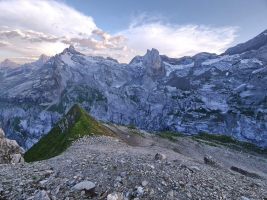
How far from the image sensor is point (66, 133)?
77375 mm

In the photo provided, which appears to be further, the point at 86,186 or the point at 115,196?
the point at 86,186

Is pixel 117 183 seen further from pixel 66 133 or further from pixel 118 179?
pixel 66 133

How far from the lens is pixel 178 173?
2756 centimetres

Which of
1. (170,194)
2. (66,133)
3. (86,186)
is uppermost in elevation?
(170,194)

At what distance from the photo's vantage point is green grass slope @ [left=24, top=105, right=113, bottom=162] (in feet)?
228

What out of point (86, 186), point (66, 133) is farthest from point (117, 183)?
point (66, 133)

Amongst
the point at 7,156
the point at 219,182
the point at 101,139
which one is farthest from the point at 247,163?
the point at 219,182

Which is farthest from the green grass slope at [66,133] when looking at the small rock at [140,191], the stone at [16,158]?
the small rock at [140,191]

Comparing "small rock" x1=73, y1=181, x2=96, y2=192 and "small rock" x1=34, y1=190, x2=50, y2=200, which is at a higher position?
"small rock" x1=73, y1=181, x2=96, y2=192

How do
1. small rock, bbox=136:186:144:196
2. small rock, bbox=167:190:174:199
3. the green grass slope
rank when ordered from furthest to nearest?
the green grass slope
small rock, bbox=136:186:144:196
small rock, bbox=167:190:174:199

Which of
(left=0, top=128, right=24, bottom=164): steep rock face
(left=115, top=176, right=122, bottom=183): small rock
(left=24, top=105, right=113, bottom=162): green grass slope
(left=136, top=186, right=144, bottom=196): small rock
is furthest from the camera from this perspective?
(left=24, top=105, right=113, bottom=162): green grass slope

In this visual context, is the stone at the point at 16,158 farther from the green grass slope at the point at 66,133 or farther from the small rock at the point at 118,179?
the small rock at the point at 118,179

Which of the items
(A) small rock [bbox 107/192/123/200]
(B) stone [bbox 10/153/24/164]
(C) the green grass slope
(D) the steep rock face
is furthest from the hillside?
(C) the green grass slope

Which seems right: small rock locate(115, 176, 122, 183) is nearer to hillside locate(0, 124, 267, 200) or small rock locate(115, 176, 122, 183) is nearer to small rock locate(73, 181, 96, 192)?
hillside locate(0, 124, 267, 200)
